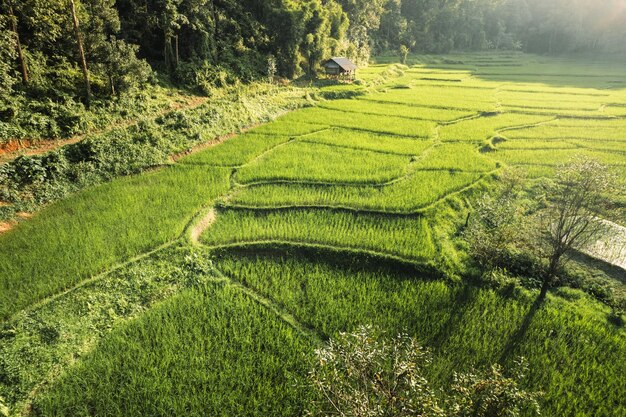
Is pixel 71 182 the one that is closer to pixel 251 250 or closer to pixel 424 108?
pixel 251 250

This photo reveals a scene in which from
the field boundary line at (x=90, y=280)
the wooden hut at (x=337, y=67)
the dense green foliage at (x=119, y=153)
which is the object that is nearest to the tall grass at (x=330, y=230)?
the field boundary line at (x=90, y=280)

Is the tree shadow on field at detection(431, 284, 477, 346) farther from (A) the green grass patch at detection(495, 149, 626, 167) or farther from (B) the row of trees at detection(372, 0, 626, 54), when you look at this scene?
(B) the row of trees at detection(372, 0, 626, 54)

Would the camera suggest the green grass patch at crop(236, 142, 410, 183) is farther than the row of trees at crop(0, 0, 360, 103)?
Yes

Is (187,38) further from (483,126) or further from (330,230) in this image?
(483,126)

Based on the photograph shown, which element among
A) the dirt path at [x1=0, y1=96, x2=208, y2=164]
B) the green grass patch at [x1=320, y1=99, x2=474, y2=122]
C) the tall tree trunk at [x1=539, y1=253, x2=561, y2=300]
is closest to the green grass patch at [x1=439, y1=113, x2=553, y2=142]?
the green grass patch at [x1=320, y1=99, x2=474, y2=122]

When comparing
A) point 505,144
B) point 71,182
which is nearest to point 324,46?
point 505,144
